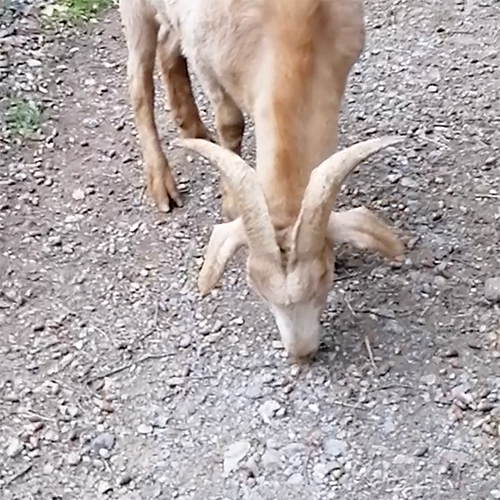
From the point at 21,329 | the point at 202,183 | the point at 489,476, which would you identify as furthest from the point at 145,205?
the point at 489,476

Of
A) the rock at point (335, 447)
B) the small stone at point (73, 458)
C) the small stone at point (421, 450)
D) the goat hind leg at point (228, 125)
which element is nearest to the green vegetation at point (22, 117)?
the goat hind leg at point (228, 125)

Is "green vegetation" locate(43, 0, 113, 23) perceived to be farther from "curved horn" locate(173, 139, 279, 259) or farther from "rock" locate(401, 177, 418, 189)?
"curved horn" locate(173, 139, 279, 259)

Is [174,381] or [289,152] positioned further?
[174,381]

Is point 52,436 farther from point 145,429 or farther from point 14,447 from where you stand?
point 145,429

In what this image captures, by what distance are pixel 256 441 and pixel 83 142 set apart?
7.65ft

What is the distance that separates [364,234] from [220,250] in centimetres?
56

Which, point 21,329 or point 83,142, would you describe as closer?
point 21,329

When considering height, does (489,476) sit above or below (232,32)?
below

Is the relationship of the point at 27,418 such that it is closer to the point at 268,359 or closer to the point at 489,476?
the point at 268,359

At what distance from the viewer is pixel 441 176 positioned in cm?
576

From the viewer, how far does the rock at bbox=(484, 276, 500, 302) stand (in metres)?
5.09

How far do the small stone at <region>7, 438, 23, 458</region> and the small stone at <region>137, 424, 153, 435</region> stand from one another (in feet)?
1.62

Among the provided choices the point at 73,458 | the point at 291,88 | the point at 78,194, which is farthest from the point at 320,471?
the point at 78,194

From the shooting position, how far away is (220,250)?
4.46 metres
